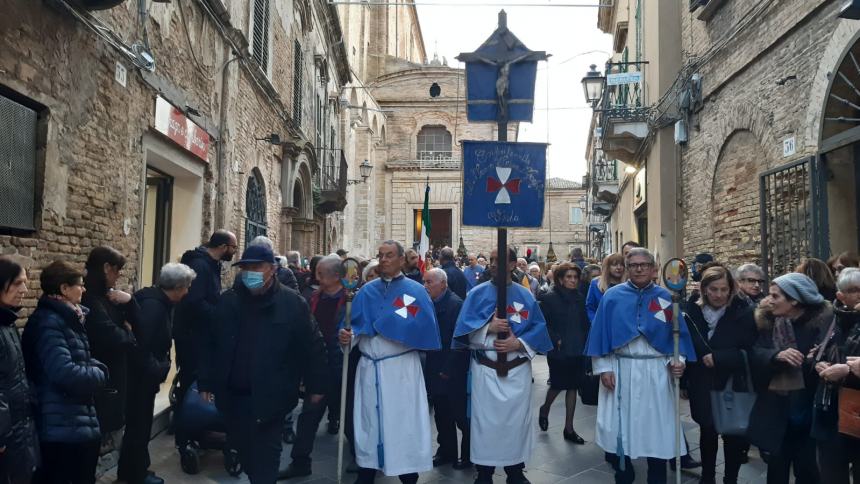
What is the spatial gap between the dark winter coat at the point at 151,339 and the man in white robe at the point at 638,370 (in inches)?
125

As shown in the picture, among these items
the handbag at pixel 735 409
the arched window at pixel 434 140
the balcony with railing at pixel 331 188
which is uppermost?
the arched window at pixel 434 140

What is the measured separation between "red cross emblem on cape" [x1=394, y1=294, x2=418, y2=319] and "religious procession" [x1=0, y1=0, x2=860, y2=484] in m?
0.01

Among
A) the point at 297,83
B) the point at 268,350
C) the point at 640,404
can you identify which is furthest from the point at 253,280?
the point at 297,83

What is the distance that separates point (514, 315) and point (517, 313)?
31mm

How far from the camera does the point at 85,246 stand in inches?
251

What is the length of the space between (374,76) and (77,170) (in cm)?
3113

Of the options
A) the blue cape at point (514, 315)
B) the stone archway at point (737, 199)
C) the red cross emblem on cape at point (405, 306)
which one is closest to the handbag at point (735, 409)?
the blue cape at point (514, 315)

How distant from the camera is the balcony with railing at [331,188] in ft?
62.4

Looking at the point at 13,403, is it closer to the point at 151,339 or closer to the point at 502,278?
the point at 151,339

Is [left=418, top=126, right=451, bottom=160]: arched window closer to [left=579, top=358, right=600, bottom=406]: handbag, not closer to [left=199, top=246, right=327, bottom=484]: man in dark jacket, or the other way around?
[left=579, top=358, right=600, bottom=406]: handbag

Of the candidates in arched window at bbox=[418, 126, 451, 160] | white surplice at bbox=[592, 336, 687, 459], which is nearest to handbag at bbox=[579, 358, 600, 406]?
white surplice at bbox=[592, 336, 687, 459]

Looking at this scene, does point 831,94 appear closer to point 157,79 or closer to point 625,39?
point 157,79

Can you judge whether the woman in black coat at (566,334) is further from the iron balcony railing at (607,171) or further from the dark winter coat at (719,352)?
the iron balcony railing at (607,171)

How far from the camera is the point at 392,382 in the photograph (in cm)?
468
